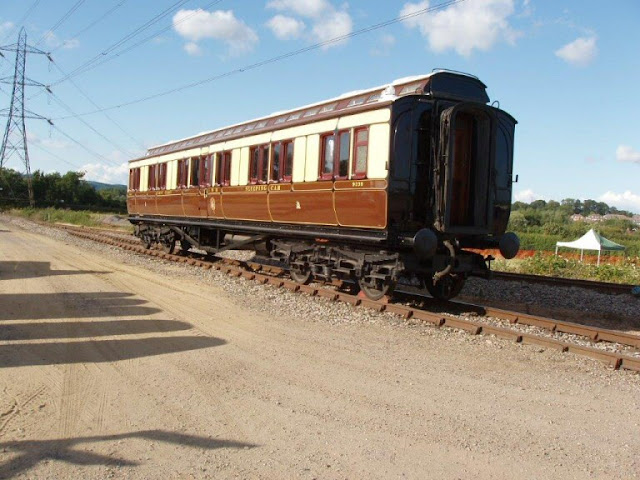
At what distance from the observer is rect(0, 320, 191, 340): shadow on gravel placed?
770 centimetres

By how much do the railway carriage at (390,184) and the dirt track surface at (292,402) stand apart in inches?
67.1

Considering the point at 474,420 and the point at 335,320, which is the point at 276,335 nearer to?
the point at 335,320

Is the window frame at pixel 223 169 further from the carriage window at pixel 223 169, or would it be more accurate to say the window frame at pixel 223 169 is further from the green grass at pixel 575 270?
the green grass at pixel 575 270

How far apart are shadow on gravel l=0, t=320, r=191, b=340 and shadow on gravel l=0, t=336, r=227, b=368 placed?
44 centimetres

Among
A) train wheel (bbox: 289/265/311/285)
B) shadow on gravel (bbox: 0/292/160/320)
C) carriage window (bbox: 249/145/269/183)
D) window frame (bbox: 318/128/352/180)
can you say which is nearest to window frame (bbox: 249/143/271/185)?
carriage window (bbox: 249/145/269/183)

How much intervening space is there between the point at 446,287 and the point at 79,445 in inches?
326

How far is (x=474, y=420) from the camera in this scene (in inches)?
203

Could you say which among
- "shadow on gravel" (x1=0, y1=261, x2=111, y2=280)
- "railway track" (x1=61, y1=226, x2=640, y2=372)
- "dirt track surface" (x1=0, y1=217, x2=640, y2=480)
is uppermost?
"railway track" (x1=61, y1=226, x2=640, y2=372)

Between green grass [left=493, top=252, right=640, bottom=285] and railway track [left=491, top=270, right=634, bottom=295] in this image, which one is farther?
green grass [left=493, top=252, right=640, bottom=285]

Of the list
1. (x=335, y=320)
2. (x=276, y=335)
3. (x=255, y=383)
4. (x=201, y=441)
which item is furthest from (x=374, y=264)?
(x=201, y=441)

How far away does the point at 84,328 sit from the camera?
819 centimetres

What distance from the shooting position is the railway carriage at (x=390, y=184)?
32.3ft

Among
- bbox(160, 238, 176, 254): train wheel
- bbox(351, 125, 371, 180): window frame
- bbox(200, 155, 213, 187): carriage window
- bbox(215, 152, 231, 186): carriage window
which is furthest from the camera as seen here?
bbox(160, 238, 176, 254): train wheel

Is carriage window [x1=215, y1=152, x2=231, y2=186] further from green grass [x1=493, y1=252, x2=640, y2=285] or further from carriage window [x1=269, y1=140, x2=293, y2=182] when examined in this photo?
green grass [x1=493, y1=252, x2=640, y2=285]
